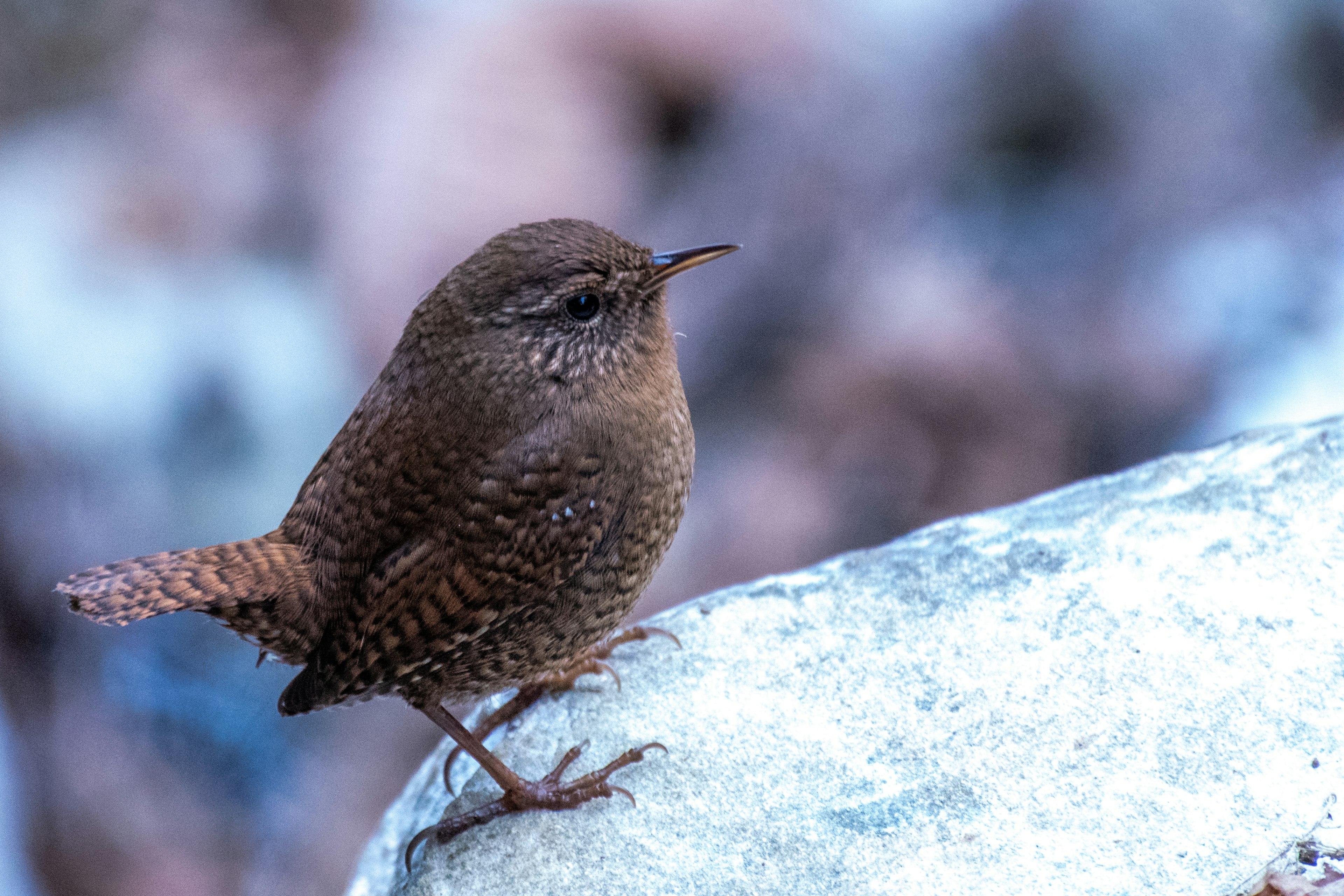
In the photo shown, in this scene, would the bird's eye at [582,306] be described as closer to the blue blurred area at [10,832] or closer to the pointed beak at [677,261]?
the pointed beak at [677,261]

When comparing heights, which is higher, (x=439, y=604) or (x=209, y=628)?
(x=439, y=604)

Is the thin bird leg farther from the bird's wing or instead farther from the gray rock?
the bird's wing

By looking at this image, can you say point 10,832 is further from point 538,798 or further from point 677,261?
point 677,261

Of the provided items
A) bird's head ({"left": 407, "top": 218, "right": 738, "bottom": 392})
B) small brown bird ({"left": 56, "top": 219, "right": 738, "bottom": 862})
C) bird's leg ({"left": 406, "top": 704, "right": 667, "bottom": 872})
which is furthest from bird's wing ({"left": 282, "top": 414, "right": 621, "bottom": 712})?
bird's leg ({"left": 406, "top": 704, "right": 667, "bottom": 872})

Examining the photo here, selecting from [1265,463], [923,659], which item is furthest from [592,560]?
[1265,463]

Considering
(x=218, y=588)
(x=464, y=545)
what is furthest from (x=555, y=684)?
(x=218, y=588)

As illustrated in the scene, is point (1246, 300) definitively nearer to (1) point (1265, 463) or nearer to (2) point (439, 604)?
(1) point (1265, 463)

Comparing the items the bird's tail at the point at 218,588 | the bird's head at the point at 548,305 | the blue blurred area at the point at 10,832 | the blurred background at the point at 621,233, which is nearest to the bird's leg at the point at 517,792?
the bird's tail at the point at 218,588
